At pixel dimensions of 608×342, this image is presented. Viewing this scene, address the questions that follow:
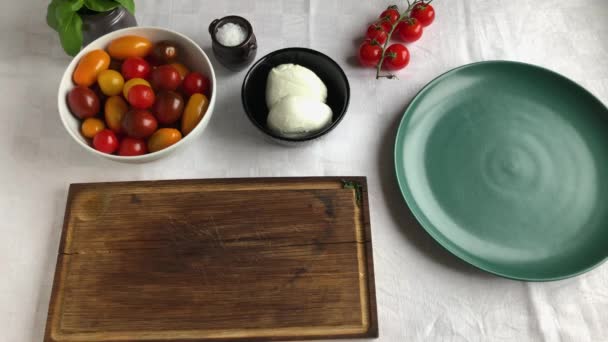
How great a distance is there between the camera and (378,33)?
30.6 inches

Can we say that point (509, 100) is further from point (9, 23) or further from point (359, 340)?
point (9, 23)

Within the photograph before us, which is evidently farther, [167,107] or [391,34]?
[391,34]

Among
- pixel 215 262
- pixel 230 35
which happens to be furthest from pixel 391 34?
pixel 215 262

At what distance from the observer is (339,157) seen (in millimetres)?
733

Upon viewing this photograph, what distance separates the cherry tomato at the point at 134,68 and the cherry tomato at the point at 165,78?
0.02 meters

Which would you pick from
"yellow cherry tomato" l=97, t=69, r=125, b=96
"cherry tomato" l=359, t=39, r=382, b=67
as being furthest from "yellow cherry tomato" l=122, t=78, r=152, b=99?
"cherry tomato" l=359, t=39, r=382, b=67

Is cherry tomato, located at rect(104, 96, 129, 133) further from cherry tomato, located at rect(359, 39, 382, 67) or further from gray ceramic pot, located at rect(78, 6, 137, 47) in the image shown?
cherry tomato, located at rect(359, 39, 382, 67)

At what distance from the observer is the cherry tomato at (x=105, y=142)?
0.65 meters

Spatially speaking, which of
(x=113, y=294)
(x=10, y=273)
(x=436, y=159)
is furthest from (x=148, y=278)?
(x=436, y=159)

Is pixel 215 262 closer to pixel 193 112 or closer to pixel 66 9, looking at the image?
pixel 193 112

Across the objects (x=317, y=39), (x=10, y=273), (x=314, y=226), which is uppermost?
(x=317, y=39)

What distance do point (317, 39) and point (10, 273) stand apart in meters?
0.61

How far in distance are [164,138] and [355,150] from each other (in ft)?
0.97

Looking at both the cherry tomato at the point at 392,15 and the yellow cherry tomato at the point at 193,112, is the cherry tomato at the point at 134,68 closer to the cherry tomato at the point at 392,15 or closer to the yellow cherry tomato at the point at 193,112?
the yellow cherry tomato at the point at 193,112
